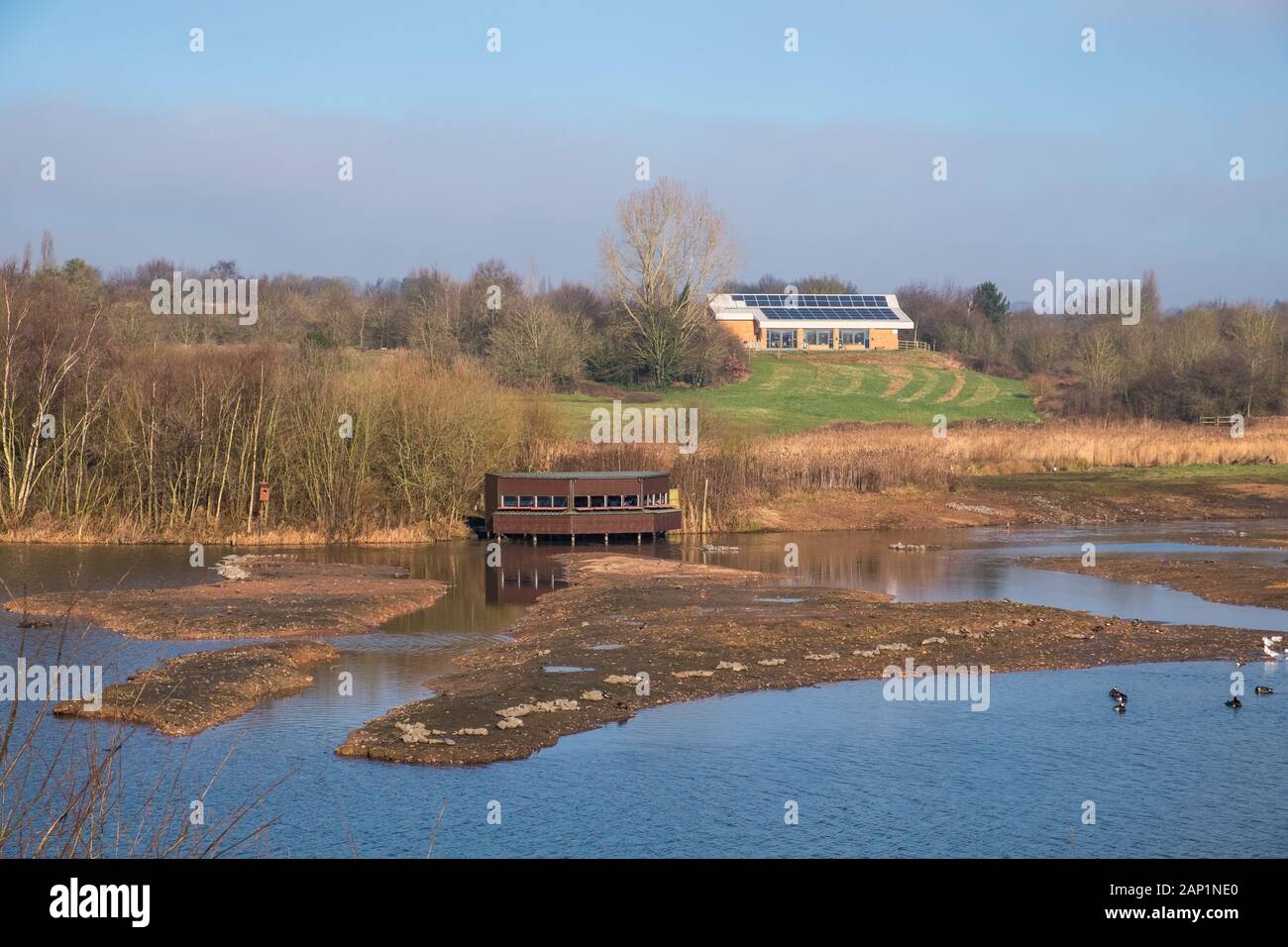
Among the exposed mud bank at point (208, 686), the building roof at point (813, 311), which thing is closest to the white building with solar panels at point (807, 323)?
the building roof at point (813, 311)

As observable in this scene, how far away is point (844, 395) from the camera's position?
3627 inches

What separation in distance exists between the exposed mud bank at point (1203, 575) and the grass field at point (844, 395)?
30815 mm

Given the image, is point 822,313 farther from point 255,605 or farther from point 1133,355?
point 255,605

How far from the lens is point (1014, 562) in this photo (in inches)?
1656

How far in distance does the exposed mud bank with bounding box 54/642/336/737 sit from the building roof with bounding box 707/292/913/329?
89861 mm

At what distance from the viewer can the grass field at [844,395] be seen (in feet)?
266

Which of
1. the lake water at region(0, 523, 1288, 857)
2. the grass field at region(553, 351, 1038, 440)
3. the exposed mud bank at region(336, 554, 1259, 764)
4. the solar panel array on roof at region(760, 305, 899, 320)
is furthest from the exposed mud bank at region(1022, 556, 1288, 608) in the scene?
the solar panel array on roof at region(760, 305, 899, 320)

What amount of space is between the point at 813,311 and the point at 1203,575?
84693 mm

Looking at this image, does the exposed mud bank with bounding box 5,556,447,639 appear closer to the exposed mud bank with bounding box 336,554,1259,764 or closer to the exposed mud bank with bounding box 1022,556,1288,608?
the exposed mud bank with bounding box 336,554,1259,764

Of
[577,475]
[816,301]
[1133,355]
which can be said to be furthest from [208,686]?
[816,301]

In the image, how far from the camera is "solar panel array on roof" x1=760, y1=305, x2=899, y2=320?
118500 mm
